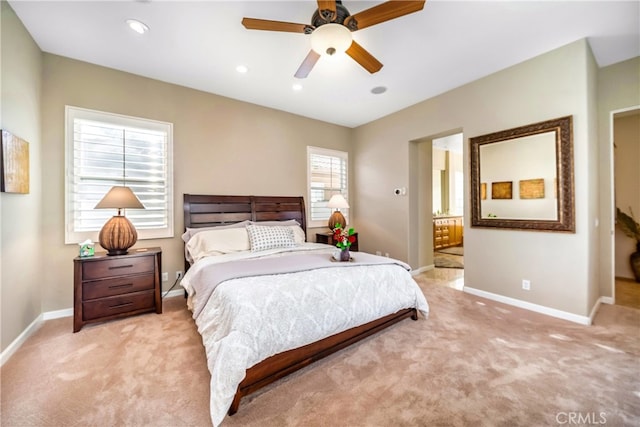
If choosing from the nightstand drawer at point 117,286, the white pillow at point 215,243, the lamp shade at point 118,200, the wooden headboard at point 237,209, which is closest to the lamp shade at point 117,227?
the lamp shade at point 118,200

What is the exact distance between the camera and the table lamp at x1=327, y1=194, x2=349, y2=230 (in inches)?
177

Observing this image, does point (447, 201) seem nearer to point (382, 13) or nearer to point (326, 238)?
point (326, 238)

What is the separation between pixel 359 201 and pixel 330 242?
1381 millimetres

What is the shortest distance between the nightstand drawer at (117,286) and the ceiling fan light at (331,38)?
9.71 ft

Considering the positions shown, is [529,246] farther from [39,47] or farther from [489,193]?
Answer: [39,47]

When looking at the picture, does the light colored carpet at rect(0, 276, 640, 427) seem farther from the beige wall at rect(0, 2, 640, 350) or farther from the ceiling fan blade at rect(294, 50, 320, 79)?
the ceiling fan blade at rect(294, 50, 320, 79)

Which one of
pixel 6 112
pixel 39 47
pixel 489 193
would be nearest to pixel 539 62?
pixel 489 193

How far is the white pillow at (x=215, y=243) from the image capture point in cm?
306

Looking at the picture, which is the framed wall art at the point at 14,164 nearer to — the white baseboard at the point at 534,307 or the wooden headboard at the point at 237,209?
the wooden headboard at the point at 237,209

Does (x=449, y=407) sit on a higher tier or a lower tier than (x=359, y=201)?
lower

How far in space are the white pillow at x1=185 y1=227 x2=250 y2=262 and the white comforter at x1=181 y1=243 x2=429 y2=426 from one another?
55cm

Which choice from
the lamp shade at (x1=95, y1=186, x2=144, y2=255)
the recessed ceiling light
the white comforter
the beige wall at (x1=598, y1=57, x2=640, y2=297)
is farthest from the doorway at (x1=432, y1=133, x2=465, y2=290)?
the recessed ceiling light

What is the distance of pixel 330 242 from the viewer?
175 inches

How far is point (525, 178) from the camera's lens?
3.11m
